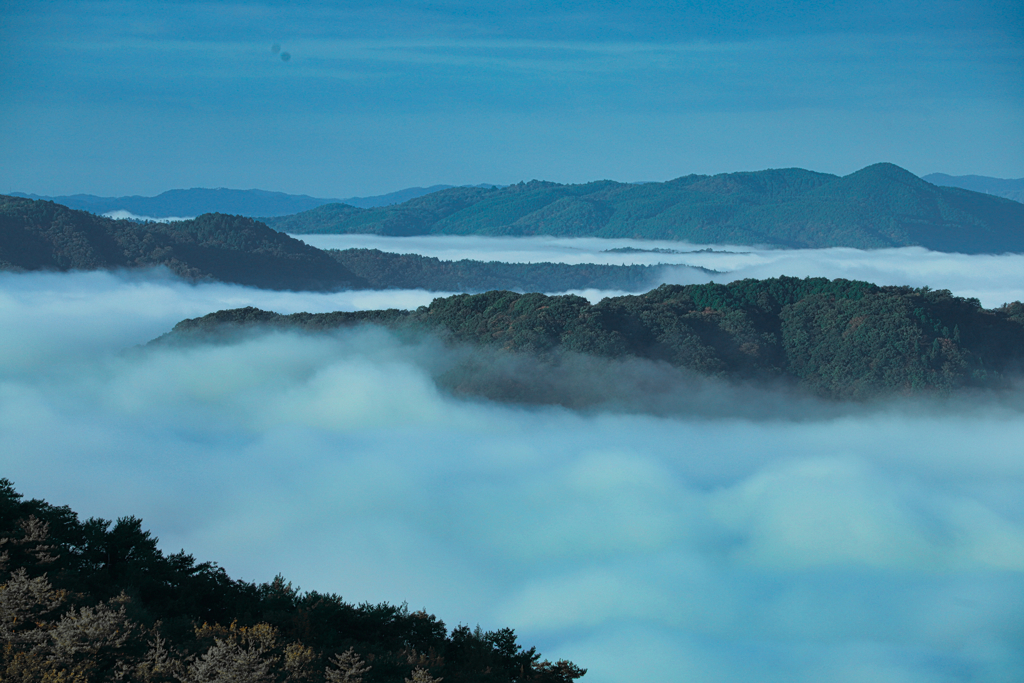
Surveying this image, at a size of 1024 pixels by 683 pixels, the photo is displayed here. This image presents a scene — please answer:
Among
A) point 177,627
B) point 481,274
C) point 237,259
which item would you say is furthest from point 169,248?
point 177,627

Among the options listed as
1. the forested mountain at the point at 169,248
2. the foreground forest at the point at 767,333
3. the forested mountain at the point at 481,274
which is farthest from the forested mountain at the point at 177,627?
the forested mountain at the point at 481,274

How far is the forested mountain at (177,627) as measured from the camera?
1431cm

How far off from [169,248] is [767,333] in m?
91.0

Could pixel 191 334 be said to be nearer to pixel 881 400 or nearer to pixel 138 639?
pixel 881 400

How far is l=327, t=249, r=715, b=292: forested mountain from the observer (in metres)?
162

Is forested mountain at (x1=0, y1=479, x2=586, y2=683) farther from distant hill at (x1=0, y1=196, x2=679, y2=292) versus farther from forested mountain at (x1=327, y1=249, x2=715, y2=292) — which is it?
forested mountain at (x1=327, y1=249, x2=715, y2=292)

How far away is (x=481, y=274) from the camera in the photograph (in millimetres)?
173500

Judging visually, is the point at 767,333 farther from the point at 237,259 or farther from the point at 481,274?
the point at 481,274

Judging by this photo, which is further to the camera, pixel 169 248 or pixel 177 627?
pixel 169 248

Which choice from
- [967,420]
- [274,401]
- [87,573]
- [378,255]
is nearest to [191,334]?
[274,401]

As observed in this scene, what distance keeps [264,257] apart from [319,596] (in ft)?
428

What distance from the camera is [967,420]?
65500 millimetres

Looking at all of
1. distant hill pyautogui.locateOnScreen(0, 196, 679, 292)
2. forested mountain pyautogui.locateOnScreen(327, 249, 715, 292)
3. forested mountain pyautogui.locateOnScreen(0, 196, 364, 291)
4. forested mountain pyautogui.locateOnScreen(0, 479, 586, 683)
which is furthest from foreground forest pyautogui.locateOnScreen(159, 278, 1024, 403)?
forested mountain pyautogui.locateOnScreen(327, 249, 715, 292)

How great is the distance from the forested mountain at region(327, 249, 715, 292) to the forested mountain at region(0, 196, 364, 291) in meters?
8.48
